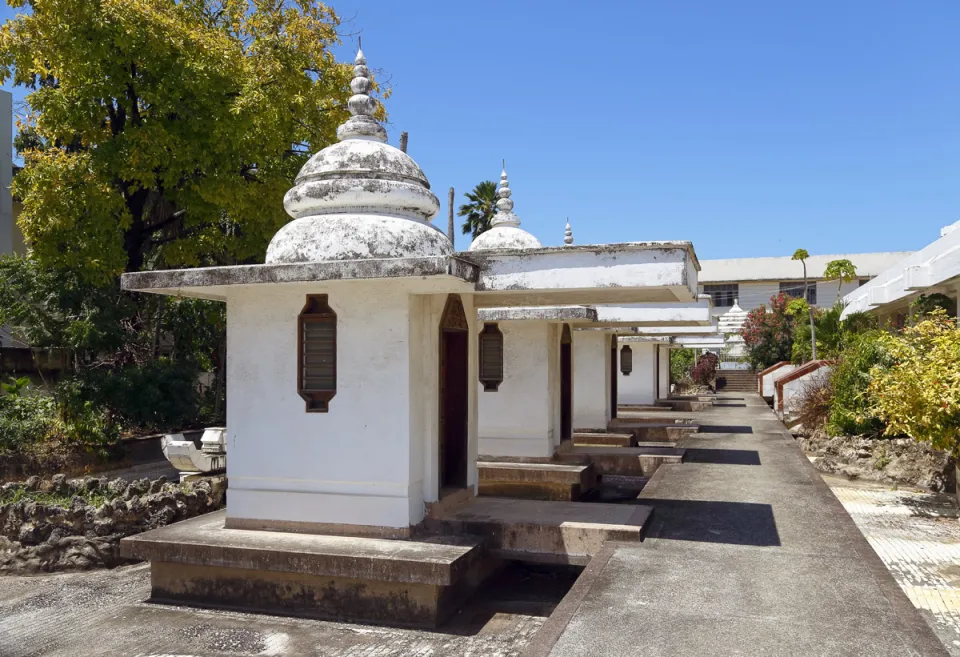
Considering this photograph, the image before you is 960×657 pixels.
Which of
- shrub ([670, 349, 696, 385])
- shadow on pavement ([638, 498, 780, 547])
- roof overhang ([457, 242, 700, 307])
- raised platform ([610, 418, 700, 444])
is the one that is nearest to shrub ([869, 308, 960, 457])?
shadow on pavement ([638, 498, 780, 547])

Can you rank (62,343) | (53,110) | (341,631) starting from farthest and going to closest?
(62,343)
(53,110)
(341,631)

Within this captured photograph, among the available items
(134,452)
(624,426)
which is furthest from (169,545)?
(624,426)

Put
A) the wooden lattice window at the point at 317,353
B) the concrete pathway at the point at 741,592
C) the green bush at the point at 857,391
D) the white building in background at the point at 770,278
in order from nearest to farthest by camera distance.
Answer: the concrete pathway at the point at 741,592, the wooden lattice window at the point at 317,353, the green bush at the point at 857,391, the white building in background at the point at 770,278

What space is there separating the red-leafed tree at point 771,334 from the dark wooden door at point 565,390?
2539 centimetres

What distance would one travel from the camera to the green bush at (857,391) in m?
14.9

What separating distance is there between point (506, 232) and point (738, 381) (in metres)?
30.3

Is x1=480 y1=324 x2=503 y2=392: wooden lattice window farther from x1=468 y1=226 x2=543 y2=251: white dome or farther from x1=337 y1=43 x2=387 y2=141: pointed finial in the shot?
x1=337 y1=43 x2=387 y2=141: pointed finial

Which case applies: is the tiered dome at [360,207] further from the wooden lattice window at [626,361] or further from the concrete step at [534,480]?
the wooden lattice window at [626,361]

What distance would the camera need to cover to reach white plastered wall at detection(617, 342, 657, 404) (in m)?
23.2

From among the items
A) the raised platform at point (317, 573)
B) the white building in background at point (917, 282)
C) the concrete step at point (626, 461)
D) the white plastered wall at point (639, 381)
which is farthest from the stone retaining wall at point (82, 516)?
the white plastered wall at point (639, 381)

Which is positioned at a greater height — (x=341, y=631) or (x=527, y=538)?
(x=527, y=538)

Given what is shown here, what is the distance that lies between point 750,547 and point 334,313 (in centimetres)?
403

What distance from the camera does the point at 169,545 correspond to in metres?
6.89

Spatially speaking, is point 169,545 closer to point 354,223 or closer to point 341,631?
point 341,631
